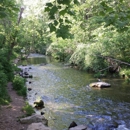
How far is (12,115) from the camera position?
9.20 meters

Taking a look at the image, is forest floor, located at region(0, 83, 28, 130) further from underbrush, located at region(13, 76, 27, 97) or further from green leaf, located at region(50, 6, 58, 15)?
green leaf, located at region(50, 6, 58, 15)

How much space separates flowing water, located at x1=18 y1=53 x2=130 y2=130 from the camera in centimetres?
946

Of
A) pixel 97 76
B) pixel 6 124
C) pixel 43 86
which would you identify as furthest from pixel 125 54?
pixel 6 124

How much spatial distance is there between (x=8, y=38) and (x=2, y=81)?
10583 millimetres

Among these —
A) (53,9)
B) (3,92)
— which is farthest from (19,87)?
(53,9)

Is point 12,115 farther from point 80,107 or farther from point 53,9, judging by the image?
point 53,9

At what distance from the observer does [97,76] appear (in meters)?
20.5

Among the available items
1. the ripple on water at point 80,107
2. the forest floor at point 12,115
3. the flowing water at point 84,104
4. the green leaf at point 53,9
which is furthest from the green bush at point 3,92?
the green leaf at point 53,9

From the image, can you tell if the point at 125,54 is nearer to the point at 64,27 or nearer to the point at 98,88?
the point at 98,88

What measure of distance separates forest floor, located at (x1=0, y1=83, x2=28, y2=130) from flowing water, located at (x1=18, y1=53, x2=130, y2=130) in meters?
1.37

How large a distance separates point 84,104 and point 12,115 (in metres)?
4.72

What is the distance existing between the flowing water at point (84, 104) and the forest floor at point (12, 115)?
4.50ft

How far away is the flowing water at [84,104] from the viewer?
946cm

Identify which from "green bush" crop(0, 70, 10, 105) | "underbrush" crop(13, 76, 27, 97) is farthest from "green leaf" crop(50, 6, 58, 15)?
"underbrush" crop(13, 76, 27, 97)
